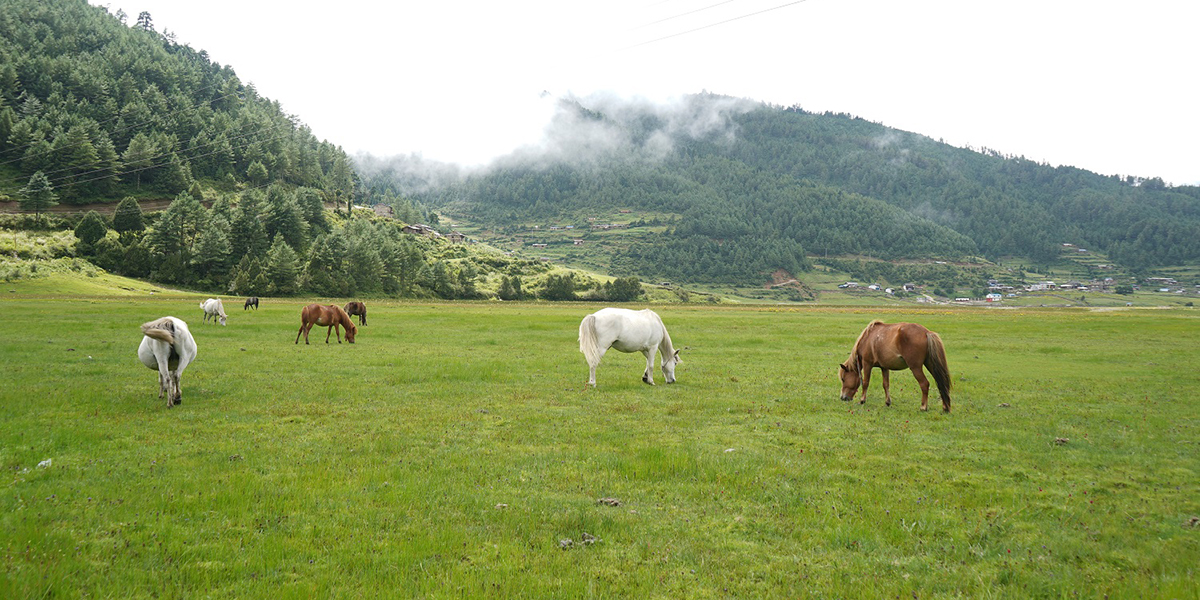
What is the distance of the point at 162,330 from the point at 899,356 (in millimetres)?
18646

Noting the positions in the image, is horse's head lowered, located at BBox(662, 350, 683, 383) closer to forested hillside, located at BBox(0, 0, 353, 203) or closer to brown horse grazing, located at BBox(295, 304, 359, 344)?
brown horse grazing, located at BBox(295, 304, 359, 344)

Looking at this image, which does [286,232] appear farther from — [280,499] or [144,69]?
[280,499]

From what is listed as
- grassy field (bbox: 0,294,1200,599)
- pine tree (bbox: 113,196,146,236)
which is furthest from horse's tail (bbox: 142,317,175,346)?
pine tree (bbox: 113,196,146,236)

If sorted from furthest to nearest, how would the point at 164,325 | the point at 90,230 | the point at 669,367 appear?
the point at 90,230 → the point at 669,367 → the point at 164,325

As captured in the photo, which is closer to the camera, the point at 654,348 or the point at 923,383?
the point at 923,383

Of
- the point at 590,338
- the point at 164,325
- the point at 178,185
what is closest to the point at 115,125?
the point at 178,185

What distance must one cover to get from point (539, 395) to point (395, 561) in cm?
1094

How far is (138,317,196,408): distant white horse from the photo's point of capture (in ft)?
44.6

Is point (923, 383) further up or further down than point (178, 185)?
further down

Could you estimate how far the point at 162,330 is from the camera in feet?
44.4

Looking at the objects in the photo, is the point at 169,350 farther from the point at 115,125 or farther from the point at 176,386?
the point at 115,125

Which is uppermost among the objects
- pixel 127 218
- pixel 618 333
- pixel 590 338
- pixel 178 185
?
pixel 178 185

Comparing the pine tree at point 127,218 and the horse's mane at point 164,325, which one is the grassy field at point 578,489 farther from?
the pine tree at point 127,218

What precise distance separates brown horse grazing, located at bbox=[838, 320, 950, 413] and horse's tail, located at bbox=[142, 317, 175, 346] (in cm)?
1781
